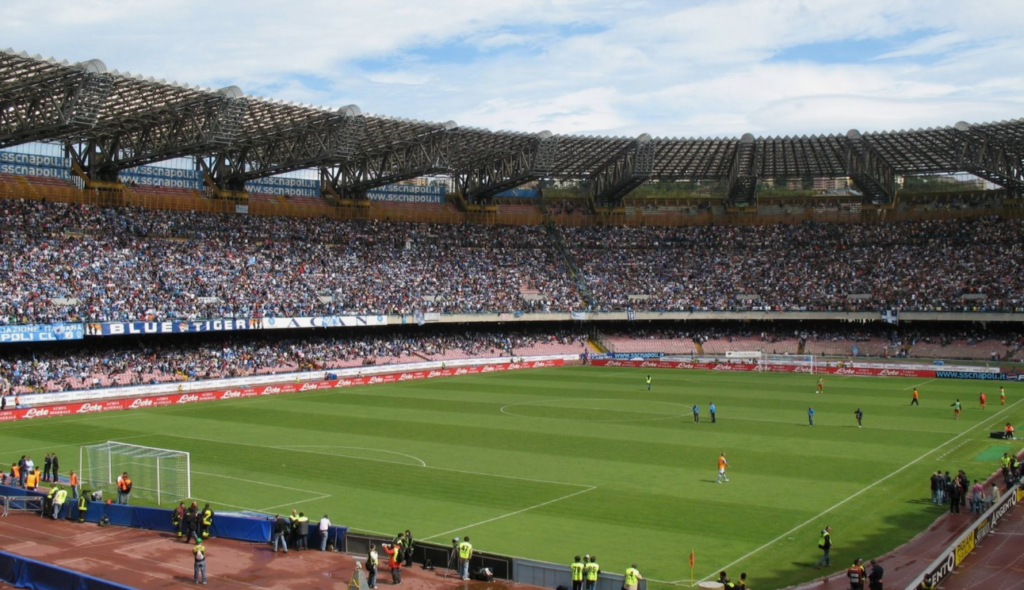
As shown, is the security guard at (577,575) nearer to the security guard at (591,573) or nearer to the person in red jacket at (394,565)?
the security guard at (591,573)

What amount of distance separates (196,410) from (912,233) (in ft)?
216

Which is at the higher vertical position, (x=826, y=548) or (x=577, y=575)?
(x=577, y=575)

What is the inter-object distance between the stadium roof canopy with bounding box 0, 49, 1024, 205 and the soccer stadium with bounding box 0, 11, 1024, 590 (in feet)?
1.13

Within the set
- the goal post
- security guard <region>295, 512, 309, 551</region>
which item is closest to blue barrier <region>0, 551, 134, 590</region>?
security guard <region>295, 512, 309, 551</region>

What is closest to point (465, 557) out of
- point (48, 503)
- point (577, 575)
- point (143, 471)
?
point (577, 575)

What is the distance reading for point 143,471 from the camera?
32.0 metres

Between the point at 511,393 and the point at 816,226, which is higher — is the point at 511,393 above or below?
below

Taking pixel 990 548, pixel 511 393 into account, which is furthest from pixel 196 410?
pixel 990 548

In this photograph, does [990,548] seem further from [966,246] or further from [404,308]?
[966,246]

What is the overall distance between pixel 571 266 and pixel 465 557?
69.7 m

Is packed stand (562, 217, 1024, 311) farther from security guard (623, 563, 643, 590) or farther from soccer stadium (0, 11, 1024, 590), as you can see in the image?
security guard (623, 563, 643, 590)

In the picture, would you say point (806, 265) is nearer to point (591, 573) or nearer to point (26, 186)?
point (26, 186)

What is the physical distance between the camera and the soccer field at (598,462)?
26047 millimetres

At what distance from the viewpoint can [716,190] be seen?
98.6 meters
